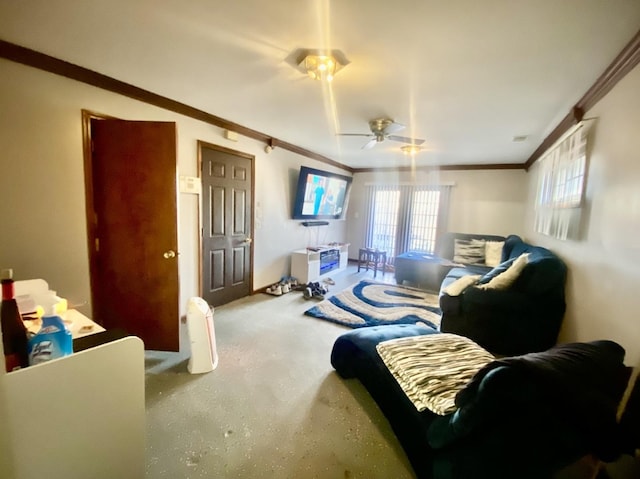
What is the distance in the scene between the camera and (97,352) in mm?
1070

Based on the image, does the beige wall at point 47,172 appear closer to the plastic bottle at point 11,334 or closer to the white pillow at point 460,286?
the plastic bottle at point 11,334

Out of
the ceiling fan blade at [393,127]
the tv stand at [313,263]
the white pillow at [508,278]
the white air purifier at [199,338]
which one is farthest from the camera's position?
the tv stand at [313,263]

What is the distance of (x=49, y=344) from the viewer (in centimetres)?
103

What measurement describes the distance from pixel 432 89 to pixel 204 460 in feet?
9.54

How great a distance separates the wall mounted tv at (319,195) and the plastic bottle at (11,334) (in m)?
3.75

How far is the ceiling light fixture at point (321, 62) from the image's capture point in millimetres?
1770

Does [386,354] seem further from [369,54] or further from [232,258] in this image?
[232,258]

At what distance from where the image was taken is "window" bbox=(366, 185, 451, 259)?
19.1ft

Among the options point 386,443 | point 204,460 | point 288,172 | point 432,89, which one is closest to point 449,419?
point 386,443

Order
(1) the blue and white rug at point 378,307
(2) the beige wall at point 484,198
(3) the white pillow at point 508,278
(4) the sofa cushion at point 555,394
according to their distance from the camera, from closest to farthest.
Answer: (4) the sofa cushion at point 555,394
(3) the white pillow at point 508,278
(1) the blue and white rug at point 378,307
(2) the beige wall at point 484,198

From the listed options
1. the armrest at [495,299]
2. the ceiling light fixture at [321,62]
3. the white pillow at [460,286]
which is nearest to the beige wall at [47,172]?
the ceiling light fixture at [321,62]

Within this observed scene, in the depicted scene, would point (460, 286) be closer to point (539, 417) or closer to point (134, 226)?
point (539, 417)

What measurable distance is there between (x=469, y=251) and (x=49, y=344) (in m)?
5.38

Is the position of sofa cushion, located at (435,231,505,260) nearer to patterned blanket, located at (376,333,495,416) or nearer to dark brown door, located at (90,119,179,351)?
patterned blanket, located at (376,333,495,416)
